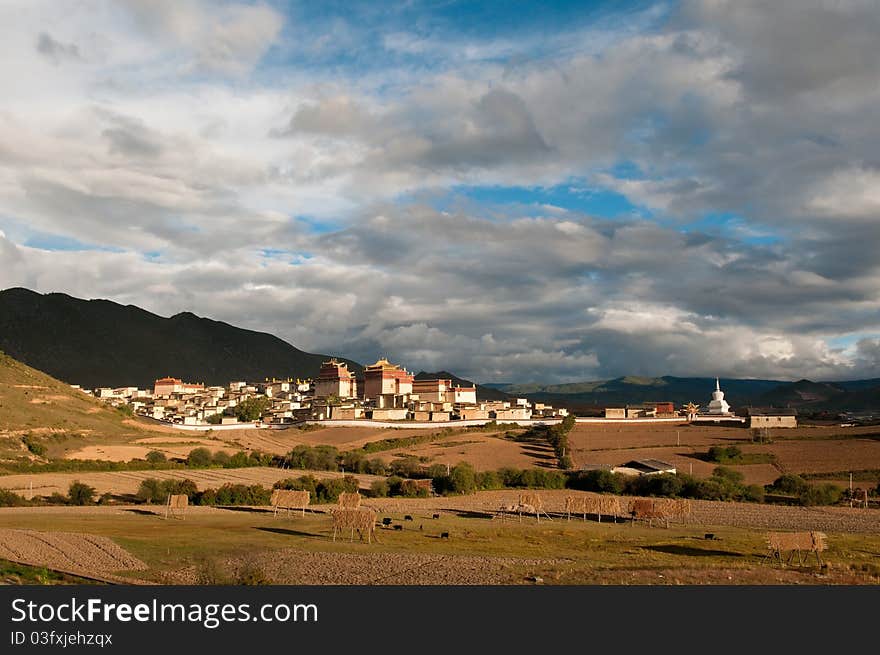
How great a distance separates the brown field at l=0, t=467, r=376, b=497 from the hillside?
21.6 meters

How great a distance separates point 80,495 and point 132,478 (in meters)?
13.7

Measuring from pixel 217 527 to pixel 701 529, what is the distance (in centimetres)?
2672

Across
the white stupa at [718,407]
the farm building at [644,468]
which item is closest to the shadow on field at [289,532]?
the farm building at [644,468]

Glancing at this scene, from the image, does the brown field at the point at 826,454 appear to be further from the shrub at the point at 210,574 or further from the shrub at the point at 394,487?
the shrub at the point at 210,574

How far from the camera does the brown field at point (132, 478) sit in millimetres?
62125

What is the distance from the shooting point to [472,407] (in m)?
149

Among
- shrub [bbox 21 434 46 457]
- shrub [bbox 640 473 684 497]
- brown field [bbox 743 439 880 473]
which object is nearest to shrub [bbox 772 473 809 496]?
shrub [bbox 640 473 684 497]

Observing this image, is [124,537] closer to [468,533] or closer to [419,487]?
[468,533]

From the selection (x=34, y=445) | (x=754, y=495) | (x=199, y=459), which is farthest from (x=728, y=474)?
(x=34, y=445)

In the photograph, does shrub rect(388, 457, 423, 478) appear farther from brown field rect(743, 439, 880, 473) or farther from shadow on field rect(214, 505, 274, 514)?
brown field rect(743, 439, 880, 473)

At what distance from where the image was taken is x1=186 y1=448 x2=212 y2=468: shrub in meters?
82.1

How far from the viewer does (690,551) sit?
121ft

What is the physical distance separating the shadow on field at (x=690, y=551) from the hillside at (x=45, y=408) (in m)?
73.2
